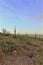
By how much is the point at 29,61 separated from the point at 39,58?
0.86m

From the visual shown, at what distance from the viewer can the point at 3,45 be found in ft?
34.0

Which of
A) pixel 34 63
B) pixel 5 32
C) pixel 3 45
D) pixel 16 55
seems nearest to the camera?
pixel 34 63

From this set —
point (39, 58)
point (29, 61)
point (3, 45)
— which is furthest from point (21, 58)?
point (3, 45)

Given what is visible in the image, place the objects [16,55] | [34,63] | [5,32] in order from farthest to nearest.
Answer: [5,32] < [16,55] < [34,63]

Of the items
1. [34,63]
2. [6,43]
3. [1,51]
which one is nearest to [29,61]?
[34,63]

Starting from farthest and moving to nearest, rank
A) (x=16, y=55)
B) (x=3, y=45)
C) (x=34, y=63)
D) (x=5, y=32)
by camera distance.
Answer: (x=5, y=32), (x=3, y=45), (x=16, y=55), (x=34, y=63)

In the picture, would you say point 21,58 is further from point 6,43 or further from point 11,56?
point 6,43

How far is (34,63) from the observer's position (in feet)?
28.8

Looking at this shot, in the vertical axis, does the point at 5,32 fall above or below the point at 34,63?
above

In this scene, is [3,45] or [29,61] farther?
[3,45]

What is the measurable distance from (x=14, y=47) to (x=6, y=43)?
26.5 inches

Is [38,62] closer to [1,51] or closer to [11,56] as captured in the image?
[11,56]

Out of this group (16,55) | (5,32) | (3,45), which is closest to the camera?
(16,55)

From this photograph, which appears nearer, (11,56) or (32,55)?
(11,56)
